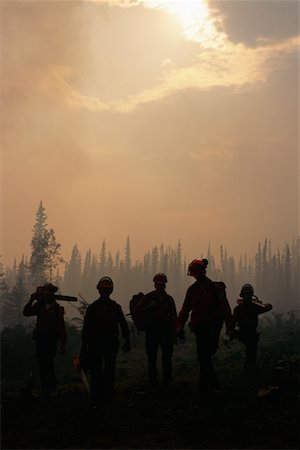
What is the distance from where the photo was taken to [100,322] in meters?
9.15

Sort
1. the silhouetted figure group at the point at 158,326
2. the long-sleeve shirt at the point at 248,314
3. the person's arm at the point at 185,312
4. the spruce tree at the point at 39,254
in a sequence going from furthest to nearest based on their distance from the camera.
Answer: the spruce tree at the point at 39,254, the long-sleeve shirt at the point at 248,314, the person's arm at the point at 185,312, the silhouetted figure group at the point at 158,326

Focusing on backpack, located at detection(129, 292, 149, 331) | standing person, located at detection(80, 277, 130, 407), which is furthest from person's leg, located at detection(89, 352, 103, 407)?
backpack, located at detection(129, 292, 149, 331)

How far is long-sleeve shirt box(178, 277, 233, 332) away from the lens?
8.95 m

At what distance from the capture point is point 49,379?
11.0m

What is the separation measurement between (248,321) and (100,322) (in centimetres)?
429

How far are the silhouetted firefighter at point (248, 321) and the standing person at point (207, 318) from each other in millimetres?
2613

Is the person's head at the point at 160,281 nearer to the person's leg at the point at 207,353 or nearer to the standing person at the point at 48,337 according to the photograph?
the person's leg at the point at 207,353

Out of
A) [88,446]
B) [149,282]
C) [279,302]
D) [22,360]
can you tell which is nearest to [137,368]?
[22,360]

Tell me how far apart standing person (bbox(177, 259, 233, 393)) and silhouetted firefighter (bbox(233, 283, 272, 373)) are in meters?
2.61

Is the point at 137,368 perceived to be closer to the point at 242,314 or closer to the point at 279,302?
the point at 242,314

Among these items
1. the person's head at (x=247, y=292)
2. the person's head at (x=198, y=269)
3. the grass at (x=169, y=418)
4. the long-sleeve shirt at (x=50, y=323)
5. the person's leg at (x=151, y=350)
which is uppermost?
the person's head at (x=198, y=269)

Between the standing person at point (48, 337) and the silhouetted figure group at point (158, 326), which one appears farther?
the standing person at point (48, 337)

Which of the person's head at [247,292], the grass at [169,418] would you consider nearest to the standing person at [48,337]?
the grass at [169,418]

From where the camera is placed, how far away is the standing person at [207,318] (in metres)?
8.86
